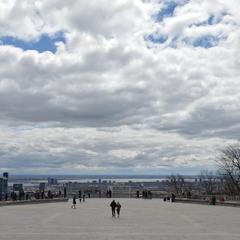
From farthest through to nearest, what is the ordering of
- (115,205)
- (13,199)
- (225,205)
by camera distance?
(13,199)
(225,205)
(115,205)

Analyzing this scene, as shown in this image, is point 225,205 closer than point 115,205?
No

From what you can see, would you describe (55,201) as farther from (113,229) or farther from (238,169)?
(113,229)

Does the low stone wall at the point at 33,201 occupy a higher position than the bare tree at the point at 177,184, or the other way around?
the bare tree at the point at 177,184

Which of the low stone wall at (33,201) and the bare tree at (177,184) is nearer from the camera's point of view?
the low stone wall at (33,201)

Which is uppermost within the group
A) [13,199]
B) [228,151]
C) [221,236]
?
[228,151]

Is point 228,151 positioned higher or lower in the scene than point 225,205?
higher

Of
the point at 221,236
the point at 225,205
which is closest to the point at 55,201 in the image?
the point at 225,205

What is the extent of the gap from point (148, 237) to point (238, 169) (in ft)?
209

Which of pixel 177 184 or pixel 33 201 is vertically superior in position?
pixel 177 184

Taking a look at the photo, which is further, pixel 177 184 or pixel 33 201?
pixel 177 184

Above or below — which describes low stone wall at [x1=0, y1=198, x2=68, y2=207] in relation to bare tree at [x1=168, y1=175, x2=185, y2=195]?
below

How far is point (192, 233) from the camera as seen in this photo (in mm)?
28609

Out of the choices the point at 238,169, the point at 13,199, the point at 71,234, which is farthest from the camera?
the point at 238,169

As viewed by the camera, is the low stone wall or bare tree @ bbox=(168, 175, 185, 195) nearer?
the low stone wall
